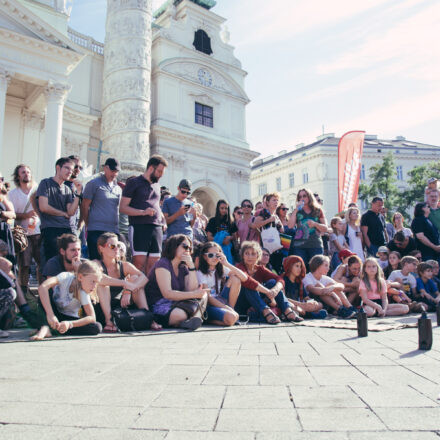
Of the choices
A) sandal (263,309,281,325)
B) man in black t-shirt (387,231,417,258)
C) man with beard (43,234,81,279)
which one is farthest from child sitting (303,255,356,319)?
man with beard (43,234,81,279)

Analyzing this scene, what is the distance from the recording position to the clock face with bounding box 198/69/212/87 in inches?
1171

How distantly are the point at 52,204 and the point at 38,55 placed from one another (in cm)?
1552

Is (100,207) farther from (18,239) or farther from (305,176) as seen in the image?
(305,176)

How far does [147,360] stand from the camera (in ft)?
10.7

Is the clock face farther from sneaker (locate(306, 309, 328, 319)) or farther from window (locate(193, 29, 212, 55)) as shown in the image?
sneaker (locate(306, 309, 328, 319))

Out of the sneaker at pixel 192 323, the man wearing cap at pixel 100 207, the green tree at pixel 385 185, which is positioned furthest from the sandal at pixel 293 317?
the green tree at pixel 385 185

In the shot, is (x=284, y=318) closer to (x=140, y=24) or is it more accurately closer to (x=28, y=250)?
(x=28, y=250)

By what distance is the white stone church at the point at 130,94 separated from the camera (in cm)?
1848

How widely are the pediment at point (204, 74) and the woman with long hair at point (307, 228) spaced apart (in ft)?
72.4

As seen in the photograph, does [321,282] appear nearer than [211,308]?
No

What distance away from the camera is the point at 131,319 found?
5.04 m

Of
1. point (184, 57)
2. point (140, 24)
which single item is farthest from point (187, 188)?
point (184, 57)

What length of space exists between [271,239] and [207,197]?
22658mm

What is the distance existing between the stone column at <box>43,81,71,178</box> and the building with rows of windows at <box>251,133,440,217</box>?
106 feet
